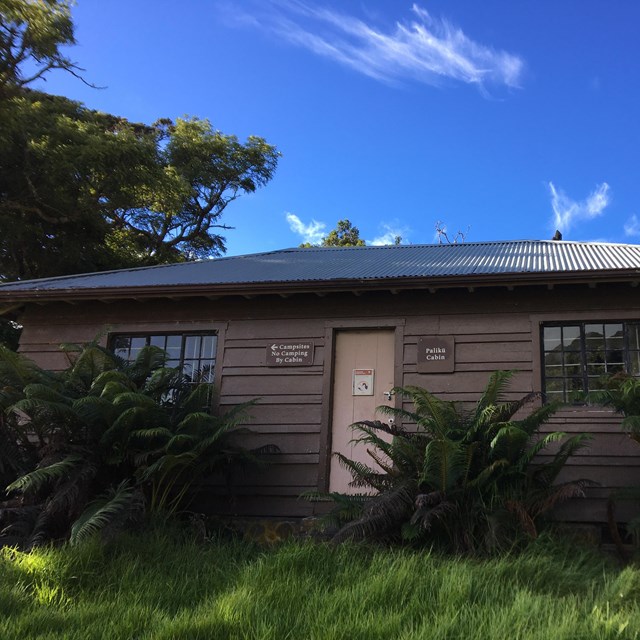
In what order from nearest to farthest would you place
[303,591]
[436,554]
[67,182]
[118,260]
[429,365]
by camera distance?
[303,591] → [436,554] → [429,365] → [67,182] → [118,260]

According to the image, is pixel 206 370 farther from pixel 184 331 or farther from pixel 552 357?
pixel 552 357

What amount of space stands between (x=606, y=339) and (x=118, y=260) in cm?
1566

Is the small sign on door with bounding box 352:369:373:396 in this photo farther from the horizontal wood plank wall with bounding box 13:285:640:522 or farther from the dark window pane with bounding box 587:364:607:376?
the dark window pane with bounding box 587:364:607:376

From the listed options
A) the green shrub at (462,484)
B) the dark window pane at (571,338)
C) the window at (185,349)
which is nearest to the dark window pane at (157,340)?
the window at (185,349)

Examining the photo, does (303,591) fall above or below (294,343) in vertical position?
below

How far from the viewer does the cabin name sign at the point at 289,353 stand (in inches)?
322

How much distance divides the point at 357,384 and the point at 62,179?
38.5 feet

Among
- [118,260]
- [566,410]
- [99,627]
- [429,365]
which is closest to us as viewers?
[99,627]

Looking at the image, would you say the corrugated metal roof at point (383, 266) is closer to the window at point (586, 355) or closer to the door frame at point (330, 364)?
the door frame at point (330, 364)

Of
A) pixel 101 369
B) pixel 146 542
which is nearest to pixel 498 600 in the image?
pixel 146 542

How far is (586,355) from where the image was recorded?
743 centimetres

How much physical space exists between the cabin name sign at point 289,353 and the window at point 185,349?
0.85 meters

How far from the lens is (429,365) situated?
7.77 meters

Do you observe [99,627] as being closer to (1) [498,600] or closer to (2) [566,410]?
(1) [498,600]
